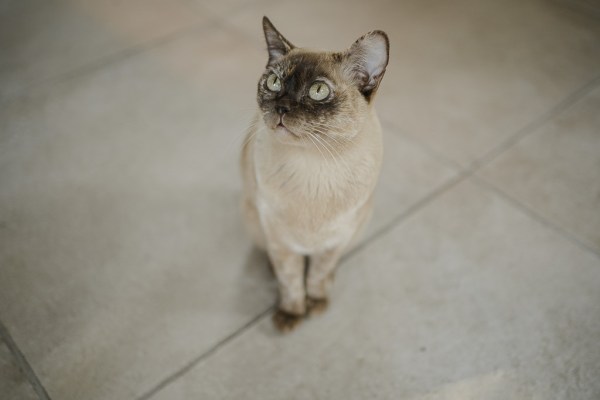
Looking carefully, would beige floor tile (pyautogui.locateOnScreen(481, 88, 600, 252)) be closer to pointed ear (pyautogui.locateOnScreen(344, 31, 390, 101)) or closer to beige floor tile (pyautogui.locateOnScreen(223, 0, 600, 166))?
beige floor tile (pyautogui.locateOnScreen(223, 0, 600, 166))

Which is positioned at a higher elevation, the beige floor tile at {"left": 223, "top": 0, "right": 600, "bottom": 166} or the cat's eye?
the cat's eye

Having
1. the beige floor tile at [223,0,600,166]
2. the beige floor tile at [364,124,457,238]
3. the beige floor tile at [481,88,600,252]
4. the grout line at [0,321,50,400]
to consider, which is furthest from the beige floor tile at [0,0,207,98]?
the beige floor tile at [481,88,600,252]

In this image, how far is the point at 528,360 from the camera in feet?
5.08

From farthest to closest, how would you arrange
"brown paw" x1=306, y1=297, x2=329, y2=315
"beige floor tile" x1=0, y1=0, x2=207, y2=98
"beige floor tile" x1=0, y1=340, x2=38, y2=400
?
"beige floor tile" x1=0, y1=0, x2=207, y2=98 < "brown paw" x1=306, y1=297, x2=329, y2=315 < "beige floor tile" x1=0, y1=340, x2=38, y2=400

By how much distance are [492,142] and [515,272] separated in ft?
2.64

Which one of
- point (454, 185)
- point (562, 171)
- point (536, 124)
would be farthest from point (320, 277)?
point (536, 124)

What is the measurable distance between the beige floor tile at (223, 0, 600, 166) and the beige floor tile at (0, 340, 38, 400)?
2.02 m

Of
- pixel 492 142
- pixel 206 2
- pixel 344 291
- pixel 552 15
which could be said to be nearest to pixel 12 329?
pixel 344 291

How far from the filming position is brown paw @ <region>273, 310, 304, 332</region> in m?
1.63

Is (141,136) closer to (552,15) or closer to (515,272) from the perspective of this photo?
(515,272)

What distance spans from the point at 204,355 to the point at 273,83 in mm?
980

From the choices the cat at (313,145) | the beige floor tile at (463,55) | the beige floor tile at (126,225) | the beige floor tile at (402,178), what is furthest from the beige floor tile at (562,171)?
the beige floor tile at (126,225)

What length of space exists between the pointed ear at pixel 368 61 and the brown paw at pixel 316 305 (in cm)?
82

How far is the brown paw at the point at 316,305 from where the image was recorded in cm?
167
